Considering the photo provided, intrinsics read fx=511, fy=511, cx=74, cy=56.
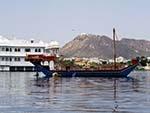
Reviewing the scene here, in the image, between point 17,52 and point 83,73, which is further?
point 17,52

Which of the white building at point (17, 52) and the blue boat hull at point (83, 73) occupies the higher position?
the white building at point (17, 52)

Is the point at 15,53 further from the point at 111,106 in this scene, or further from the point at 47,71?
the point at 111,106

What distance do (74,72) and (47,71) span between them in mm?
4071

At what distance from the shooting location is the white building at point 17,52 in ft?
370

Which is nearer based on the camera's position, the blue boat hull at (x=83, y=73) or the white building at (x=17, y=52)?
the blue boat hull at (x=83, y=73)

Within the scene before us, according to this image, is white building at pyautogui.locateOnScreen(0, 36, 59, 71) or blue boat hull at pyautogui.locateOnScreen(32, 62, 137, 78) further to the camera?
white building at pyautogui.locateOnScreen(0, 36, 59, 71)

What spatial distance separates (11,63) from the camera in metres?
113

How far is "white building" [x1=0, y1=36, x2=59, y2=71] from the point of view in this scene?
11262cm

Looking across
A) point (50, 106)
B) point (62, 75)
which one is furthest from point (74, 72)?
point (50, 106)

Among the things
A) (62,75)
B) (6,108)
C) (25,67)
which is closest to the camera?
(6,108)

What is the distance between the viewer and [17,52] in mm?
114250

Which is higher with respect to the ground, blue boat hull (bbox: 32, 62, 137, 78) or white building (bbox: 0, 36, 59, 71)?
white building (bbox: 0, 36, 59, 71)

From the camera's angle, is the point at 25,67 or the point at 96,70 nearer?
the point at 96,70

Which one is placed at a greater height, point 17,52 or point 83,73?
point 17,52
